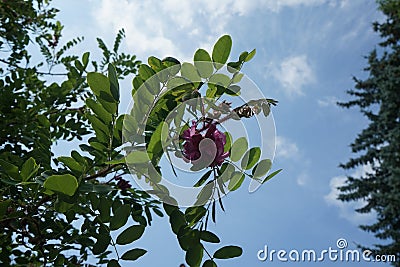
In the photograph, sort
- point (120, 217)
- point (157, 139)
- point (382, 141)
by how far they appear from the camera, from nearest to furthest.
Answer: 1. point (157, 139)
2. point (120, 217)
3. point (382, 141)

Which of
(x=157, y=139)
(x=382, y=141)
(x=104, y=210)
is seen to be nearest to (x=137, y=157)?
(x=157, y=139)

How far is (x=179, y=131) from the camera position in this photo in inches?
25.5

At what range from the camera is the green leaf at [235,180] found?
68 cm

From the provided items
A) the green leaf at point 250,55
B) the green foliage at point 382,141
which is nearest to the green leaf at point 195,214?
the green leaf at point 250,55

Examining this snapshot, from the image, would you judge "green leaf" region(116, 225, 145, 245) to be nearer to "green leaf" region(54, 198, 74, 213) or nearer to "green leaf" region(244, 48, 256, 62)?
"green leaf" region(54, 198, 74, 213)

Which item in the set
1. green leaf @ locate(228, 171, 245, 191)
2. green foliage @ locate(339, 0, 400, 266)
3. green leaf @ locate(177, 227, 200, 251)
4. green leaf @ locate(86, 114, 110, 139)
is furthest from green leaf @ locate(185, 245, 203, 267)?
green foliage @ locate(339, 0, 400, 266)

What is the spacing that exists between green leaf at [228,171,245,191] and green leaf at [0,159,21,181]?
0.33 m

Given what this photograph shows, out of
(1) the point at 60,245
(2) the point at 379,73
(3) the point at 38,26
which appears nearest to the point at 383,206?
(2) the point at 379,73

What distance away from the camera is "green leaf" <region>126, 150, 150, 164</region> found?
1.94ft

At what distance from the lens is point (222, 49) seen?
653 mm

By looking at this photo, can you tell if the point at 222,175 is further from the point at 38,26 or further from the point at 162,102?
the point at 38,26

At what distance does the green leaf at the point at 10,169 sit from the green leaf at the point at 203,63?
33cm

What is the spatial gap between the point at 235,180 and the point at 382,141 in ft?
30.8

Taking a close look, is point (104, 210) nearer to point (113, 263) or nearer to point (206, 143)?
point (113, 263)
